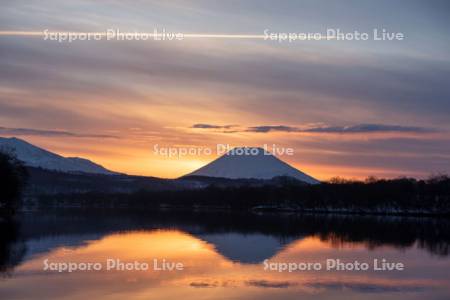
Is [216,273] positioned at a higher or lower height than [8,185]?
lower

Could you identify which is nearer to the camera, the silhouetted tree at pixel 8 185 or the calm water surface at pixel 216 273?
the calm water surface at pixel 216 273

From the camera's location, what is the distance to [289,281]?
25.9 m

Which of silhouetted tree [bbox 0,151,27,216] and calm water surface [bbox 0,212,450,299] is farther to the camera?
silhouetted tree [bbox 0,151,27,216]

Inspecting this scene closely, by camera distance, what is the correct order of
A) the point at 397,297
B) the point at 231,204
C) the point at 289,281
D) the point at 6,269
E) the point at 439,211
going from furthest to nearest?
the point at 231,204, the point at 439,211, the point at 6,269, the point at 289,281, the point at 397,297

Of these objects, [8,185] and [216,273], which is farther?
[8,185]

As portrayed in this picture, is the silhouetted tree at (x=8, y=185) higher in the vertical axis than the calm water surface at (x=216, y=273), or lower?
higher

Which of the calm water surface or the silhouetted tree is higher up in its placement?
the silhouetted tree

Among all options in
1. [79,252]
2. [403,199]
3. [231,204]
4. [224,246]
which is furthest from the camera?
[231,204]

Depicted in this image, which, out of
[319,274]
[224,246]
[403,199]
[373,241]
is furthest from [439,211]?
[319,274]

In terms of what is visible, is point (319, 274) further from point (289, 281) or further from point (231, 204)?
point (231, 204)

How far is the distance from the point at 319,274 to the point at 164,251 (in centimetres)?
1167

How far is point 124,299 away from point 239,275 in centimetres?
698

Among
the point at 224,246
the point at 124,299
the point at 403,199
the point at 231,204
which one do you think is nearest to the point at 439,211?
the point at 403,199

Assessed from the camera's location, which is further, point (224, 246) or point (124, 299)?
point (224, 246)
